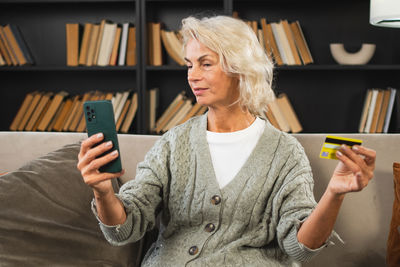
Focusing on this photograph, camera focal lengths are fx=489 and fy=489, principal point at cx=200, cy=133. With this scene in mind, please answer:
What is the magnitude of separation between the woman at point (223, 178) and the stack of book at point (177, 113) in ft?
5.32

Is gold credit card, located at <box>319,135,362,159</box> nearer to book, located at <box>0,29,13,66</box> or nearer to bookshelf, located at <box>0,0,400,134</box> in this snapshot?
bookshelf, located at <box>0,0,400,134</box>

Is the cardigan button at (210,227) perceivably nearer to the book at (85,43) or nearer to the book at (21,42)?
the book at (85,43)

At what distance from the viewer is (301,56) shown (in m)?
2.91

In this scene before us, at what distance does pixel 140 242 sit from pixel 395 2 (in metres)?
1.23

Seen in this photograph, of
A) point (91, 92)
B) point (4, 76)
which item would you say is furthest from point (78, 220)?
point (4, 76)

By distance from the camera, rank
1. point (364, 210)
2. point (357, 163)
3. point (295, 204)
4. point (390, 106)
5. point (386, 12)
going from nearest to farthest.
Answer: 1. point (357, 163)
2. point (295, 204)
3. point (364, 210)
4. point (386, 12)
5. point (390, 106)

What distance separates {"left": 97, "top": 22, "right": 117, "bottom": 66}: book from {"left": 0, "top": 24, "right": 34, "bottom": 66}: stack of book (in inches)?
20.0

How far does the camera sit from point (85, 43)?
9.79 feet

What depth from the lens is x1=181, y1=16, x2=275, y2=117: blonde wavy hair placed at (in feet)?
4.06

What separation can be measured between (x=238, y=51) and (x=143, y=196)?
44 cm

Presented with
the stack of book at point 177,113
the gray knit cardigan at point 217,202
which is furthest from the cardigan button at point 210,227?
the stack of book at point 177,113

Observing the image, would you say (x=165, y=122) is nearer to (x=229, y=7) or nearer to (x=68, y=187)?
(x=229, y=7)

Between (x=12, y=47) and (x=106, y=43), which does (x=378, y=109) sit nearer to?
(x=106, y=43)

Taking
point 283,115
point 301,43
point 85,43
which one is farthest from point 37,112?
point 301,43
